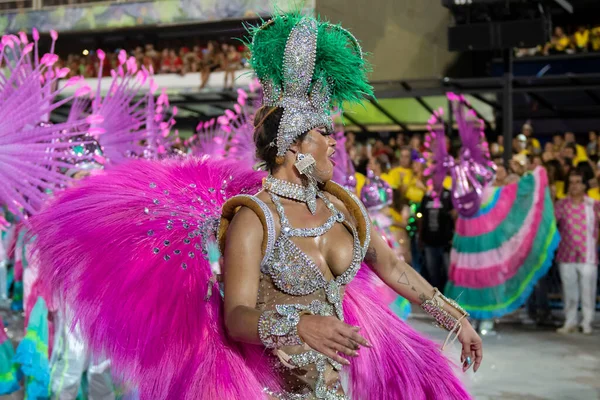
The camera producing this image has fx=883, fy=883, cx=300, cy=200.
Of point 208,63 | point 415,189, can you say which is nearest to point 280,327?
point 415,189

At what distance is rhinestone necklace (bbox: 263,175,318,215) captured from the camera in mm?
2869

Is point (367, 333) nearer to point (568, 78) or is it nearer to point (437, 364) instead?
point (437, 364)

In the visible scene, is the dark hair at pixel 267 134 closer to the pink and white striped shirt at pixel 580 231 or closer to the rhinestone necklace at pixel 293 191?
the rhinestone necklace at pixel 293 191

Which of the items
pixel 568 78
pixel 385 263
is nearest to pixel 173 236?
pixel 385 263

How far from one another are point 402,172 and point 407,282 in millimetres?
8324

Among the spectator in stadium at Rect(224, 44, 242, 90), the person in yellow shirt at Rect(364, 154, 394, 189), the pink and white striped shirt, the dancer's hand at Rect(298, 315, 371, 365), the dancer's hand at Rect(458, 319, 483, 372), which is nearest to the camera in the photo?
the dancer's hand at Rect(298, 315, 371, 365)

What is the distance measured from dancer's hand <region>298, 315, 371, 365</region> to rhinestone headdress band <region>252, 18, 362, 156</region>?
2.28ft

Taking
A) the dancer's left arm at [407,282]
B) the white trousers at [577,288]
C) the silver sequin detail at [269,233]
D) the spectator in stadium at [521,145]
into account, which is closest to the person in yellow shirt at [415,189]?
the spectator in stadium at [521,145]

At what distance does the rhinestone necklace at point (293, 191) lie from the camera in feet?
9.41

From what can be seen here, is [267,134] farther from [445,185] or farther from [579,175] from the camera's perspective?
[445,185]

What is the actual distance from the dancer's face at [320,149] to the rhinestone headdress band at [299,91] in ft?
0.10

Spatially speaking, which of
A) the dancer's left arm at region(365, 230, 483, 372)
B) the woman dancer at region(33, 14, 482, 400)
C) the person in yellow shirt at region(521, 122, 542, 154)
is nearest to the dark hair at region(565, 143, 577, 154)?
the person in yellow shirt at region(521, 122, 542, 154)

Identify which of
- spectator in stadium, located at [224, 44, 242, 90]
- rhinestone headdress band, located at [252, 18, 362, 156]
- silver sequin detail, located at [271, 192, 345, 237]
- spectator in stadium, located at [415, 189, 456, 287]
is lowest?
spectator in stadium, located at [415, 189, 456, 287]

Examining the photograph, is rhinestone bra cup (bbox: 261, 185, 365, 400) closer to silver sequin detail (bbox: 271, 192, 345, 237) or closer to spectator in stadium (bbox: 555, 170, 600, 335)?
silver sequin detail (bbox: 271, 192, 345, 237)
